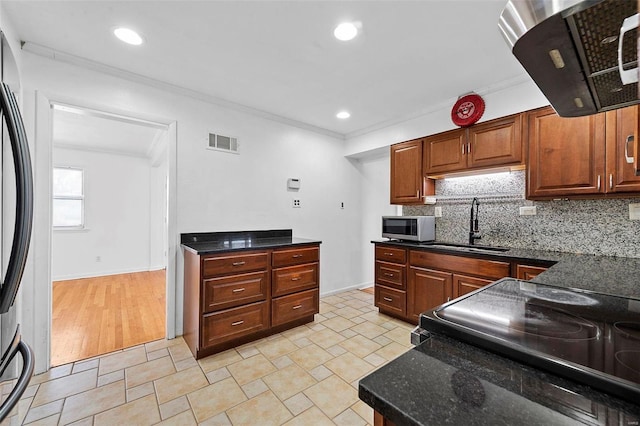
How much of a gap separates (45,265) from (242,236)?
65.0 inches

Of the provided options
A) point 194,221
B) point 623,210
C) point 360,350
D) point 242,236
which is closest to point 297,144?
point 242,236

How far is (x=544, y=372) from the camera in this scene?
0.56 metres

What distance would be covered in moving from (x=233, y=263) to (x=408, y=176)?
88.3 inches

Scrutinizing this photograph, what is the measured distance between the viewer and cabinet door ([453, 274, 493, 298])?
2.48m

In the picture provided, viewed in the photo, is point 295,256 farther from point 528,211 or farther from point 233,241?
point 528,211

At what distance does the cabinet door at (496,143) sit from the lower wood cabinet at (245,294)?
76.4 inches

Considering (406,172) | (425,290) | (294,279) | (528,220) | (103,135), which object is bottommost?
(425,290)

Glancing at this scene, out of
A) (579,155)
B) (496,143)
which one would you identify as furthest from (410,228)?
(579,155)

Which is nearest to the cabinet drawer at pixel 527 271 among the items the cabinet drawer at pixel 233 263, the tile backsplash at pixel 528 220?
the tile backsplash at pixel 528 220

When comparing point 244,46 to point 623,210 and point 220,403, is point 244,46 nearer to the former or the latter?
point 220,403

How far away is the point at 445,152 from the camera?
3.03 m

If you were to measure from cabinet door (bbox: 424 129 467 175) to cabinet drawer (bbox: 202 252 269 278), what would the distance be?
2.08 m

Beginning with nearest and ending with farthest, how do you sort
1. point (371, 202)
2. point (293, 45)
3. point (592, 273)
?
point (592, 273) → point (293, 45) → point (371, 202)

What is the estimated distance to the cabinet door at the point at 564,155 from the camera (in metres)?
2.10
